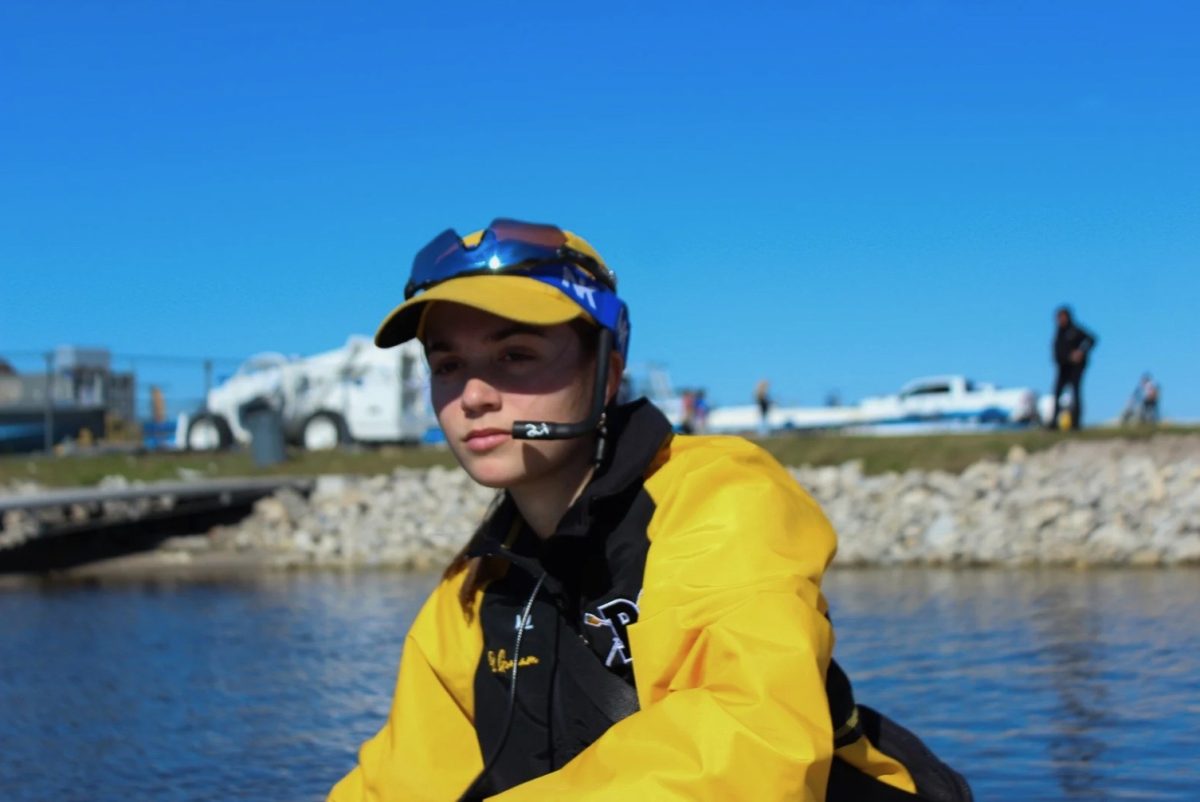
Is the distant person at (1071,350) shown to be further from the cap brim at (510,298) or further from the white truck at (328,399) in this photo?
the cap brim at (510,298)

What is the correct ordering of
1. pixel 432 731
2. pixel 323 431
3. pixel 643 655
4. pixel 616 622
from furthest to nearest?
pixel 323 431 → pixel 432 731 → pixel 616 622 → pixel 643 655

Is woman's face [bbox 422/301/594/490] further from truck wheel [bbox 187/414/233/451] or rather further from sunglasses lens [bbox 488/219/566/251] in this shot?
truck wheel [bbox 187/414/233/451]

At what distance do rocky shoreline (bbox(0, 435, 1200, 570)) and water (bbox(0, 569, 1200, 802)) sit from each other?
1330 mm

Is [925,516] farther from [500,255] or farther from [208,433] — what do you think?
[208,433]

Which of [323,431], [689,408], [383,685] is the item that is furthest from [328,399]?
[383,685]

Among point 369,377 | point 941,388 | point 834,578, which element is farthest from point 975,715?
point 941,388

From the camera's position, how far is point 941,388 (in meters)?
38.0

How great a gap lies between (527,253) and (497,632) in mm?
668

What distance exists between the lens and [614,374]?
2.26m

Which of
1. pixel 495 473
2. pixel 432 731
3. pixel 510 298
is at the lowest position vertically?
pixel 432 731

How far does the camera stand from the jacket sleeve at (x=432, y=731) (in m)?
2.41

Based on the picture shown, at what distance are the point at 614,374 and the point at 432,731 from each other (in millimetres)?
714

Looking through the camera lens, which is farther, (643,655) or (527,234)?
(527,234)

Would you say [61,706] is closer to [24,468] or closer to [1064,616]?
[1064,616]
